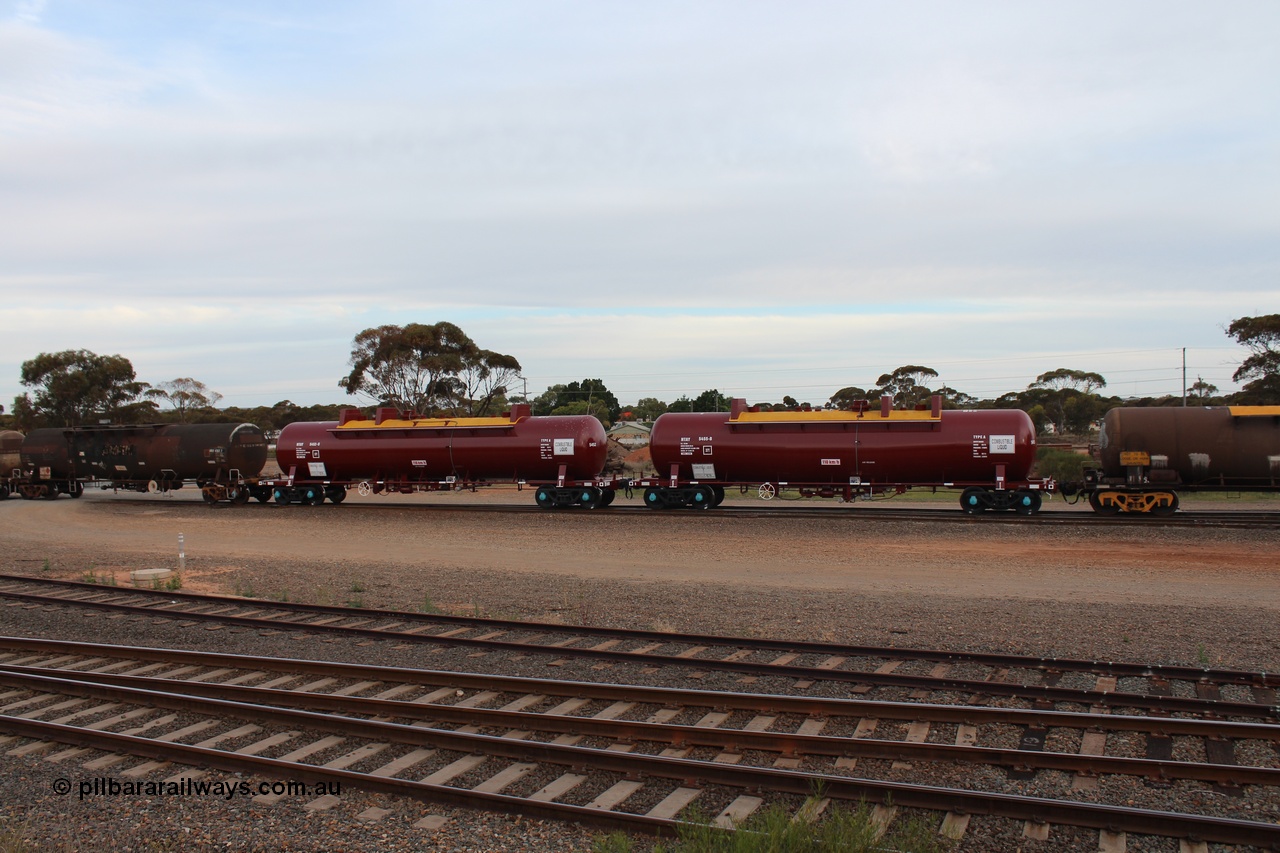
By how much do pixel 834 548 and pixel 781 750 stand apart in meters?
13.4

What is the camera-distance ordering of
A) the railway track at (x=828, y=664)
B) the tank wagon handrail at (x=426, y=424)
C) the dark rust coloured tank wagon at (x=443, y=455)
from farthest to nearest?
the tank wagon handrail at (x=426, y=424) < the dark rust coloured tank wagon at (x=443, y=455) < the railway track at (x=828, y=664)

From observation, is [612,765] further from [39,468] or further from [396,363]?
[396,363]

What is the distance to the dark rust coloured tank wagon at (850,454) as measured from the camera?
23.9 metres

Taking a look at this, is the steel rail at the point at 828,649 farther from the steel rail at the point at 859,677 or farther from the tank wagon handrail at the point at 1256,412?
the tank wagon handrail at the point at 1256,412

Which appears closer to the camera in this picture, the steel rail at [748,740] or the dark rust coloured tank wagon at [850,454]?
the steel rail at [748,740]

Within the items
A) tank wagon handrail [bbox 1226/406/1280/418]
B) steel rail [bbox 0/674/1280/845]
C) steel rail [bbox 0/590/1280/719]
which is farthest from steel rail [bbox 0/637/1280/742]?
tank wagon handrail [bbox 1226/406/1280/418]

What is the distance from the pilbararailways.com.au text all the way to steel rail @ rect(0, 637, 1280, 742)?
237 cm

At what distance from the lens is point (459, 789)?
6.21 metres

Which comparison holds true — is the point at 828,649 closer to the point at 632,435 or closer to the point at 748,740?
the point at 748,740

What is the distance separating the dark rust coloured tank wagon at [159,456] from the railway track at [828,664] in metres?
22.2

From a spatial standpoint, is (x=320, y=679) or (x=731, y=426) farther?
(x=731, y=426)

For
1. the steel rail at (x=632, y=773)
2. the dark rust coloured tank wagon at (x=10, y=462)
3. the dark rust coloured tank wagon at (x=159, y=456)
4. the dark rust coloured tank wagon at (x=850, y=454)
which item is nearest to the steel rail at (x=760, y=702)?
the steel rail at (x=632, y=773)

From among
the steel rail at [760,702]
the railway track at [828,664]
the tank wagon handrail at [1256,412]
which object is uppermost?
the tank wagon handrail at [1256,412]

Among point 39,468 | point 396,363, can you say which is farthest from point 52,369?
point 39,468
